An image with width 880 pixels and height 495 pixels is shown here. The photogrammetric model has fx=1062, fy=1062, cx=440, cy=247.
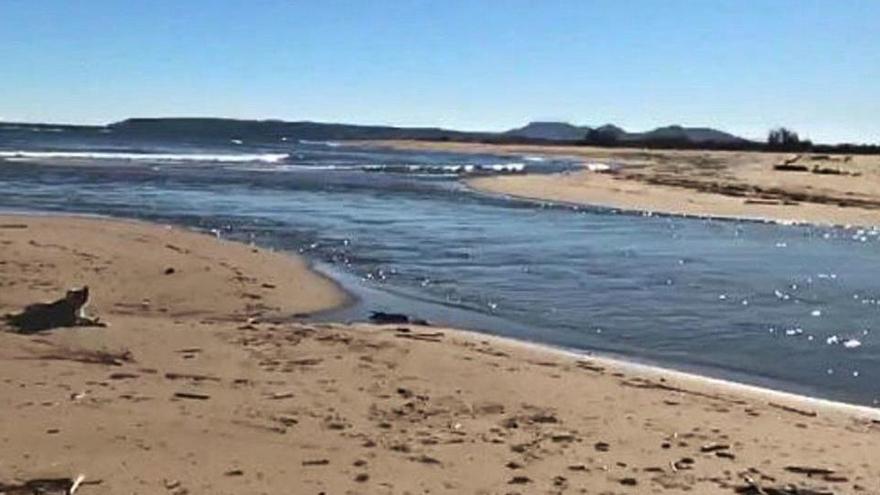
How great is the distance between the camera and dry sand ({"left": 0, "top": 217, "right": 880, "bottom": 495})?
5.48m

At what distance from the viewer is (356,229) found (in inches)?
859

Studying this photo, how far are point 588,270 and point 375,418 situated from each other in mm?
9981

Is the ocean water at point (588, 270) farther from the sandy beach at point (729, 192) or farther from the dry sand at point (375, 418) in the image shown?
the sandy beach at point (729, 192)

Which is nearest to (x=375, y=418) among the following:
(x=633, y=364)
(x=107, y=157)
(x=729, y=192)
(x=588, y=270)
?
(x=633, y=364)

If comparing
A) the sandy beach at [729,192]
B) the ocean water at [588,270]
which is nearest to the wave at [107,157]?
the sandy beach at [729,192]

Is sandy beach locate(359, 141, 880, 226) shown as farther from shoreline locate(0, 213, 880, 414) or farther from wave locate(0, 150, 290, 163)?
wave locate(0, 150, 290, 163)

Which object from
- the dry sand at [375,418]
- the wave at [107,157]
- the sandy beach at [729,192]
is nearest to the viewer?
the dry sand at [375,418]

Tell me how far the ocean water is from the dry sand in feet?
4.46

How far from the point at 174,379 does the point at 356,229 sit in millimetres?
14407

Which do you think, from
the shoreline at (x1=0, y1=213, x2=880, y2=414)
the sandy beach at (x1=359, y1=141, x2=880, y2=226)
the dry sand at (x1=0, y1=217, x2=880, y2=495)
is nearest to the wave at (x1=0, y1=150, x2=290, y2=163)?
the sandy beach at (x1=359, y1=141, x2=880, y2=226)

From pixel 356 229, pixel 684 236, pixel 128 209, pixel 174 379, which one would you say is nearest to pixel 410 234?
pixel 356 229

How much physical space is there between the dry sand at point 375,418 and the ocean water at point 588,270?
1359mm

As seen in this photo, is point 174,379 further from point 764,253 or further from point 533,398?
point 764,253

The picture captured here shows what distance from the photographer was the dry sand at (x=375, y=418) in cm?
548
